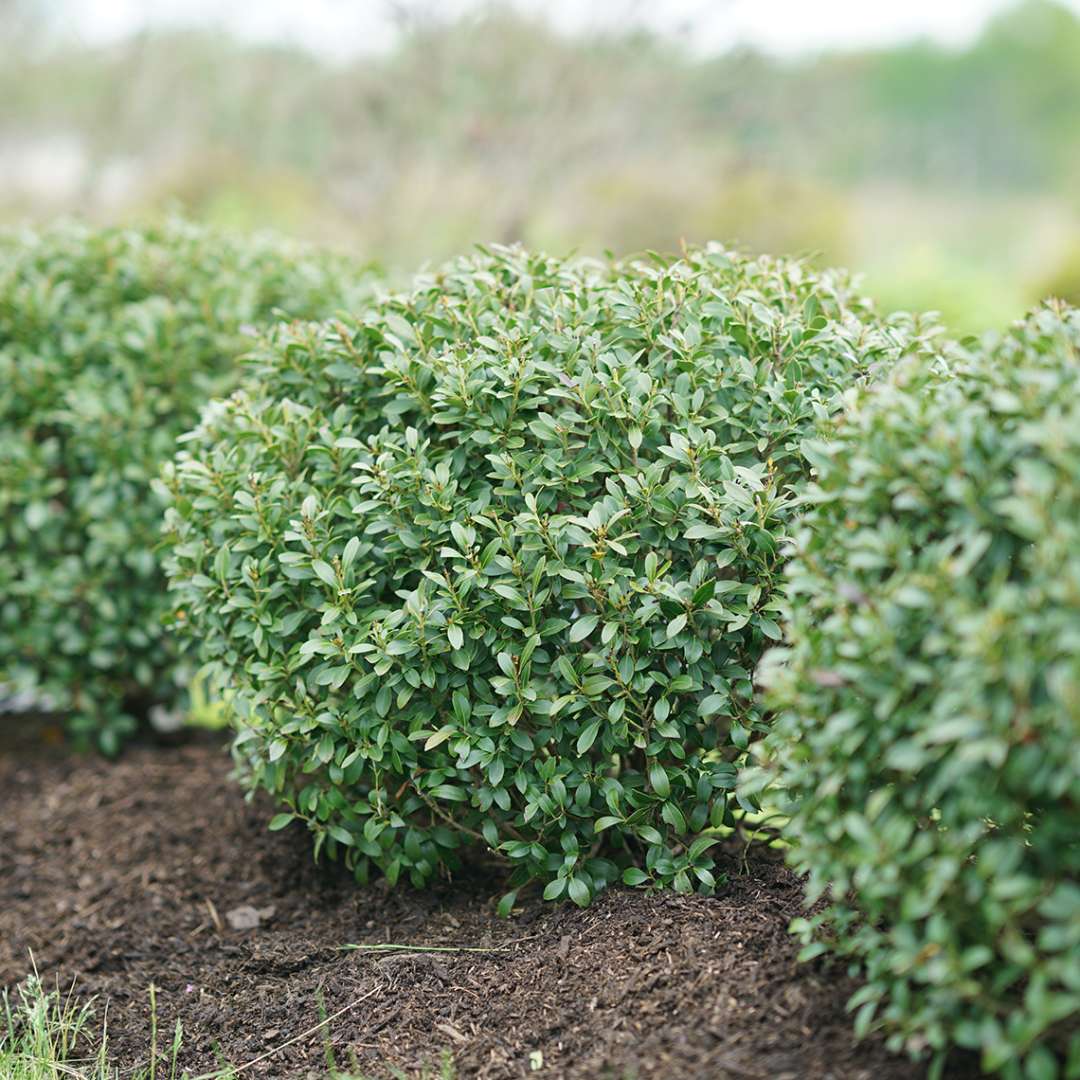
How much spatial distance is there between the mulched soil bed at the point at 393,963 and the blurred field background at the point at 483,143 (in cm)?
640

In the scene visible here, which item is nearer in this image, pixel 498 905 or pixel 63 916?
pixel 498 905

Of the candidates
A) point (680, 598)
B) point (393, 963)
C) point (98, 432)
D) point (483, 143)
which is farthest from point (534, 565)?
point (483, 143)

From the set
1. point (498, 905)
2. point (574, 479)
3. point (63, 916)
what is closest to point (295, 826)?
point (63, 916)

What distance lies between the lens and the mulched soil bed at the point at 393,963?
2252 millimetres

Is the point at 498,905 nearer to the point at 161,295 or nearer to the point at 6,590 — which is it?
the point at 6,590

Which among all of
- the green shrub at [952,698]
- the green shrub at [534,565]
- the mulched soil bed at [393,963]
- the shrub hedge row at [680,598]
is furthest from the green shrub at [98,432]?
the green shrub at [952,698]

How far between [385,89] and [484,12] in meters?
2.28

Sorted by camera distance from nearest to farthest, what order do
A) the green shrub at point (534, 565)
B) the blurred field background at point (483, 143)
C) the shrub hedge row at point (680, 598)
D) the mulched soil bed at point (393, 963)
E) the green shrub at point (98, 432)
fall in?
the shrub hedge row at point (680, 598)
the mulched soil bed at point (393, 963)
the green shrub at point (534, 565)
the green shrub at point (98, 432)
the blurred field background at point (483, 143)

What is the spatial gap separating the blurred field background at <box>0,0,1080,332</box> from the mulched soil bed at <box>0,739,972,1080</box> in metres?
6.40

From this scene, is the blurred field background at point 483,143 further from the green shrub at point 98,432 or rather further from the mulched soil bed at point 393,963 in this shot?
the mulched soil bed at point 393,963

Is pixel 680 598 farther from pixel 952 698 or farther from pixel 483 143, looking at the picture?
pixel 483 143

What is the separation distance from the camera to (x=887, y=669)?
76.0 inches

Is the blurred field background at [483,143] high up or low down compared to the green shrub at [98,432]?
up

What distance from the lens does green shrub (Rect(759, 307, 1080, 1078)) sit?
1.73 m
